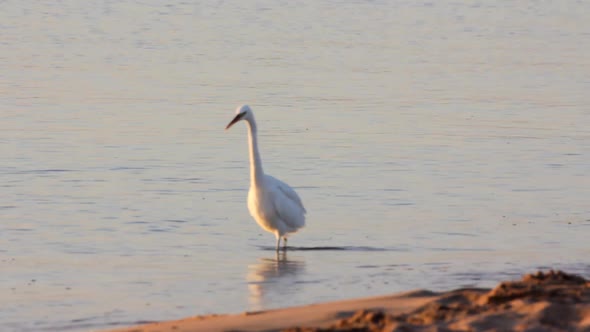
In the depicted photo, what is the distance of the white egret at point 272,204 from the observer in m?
12.3

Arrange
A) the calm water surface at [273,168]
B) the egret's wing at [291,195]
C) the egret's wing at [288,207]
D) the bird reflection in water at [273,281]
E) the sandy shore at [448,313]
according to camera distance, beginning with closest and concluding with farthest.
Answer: the sandy shore at [448,313] → the bird reflection in water at [273,281] → the calm water surface at [273,168] → the egret's wing at [288,207] → the egret's wing at [291,195]

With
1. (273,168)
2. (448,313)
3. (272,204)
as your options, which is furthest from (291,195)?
(448,313)

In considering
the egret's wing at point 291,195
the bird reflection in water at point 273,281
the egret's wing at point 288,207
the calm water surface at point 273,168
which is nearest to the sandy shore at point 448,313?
the calm water surface at point 273,168

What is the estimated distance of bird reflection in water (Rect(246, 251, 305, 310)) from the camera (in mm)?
10164

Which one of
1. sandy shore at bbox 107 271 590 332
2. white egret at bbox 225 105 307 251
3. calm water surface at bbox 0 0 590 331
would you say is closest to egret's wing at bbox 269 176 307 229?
white egret at bbox 225 105 307 251

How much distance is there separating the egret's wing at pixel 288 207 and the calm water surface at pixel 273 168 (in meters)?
0.34

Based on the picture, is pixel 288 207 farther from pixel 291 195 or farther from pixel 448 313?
pixel 448 313

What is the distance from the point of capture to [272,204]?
486 inches

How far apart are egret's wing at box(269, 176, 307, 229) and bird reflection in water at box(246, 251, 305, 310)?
35 cm

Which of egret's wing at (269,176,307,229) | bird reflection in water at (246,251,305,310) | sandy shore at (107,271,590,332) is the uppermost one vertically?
egret's wing at (269,176,307,229)

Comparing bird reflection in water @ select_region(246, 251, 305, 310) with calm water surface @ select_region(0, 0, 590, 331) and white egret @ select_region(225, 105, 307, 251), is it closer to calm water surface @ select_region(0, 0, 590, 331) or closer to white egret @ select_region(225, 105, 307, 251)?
calm water surface @ select_region(0, 0, 590, 331)

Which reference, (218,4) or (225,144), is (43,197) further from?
(218,4)

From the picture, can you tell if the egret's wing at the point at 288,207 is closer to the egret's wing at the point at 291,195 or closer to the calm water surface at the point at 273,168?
the egret's wing at the point at 291,195

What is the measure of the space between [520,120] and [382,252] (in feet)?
29.4
